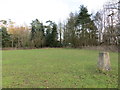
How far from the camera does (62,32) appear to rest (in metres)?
36.6

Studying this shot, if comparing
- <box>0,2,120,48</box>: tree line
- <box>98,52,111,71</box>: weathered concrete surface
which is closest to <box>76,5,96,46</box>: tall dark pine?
<box>0,2,120,48</box>: tree line

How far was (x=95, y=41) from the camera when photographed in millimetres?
30172

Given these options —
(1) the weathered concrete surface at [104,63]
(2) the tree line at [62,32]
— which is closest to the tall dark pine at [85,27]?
(2) the tree line at [62,32]

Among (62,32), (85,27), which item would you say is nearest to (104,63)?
(85,27)

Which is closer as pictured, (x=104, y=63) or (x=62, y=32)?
(x=104, y=63)

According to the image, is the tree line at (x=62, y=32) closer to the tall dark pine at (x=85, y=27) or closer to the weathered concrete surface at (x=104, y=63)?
the tall dark pine at (x=85, y=27)

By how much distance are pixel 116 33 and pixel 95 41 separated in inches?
362

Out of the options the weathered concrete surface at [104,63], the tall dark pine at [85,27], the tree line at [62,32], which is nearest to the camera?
the weathered concrete surface at [104,63]

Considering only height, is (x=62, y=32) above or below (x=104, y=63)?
above

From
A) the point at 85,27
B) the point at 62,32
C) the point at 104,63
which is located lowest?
the point at 104,63

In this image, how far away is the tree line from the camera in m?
30.5

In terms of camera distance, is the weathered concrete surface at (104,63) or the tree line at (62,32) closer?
the weathered concrete surface at (104,63)

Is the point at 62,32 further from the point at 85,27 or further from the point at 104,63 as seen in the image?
the point at 104,63

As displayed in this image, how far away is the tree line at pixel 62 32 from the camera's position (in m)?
30.5
